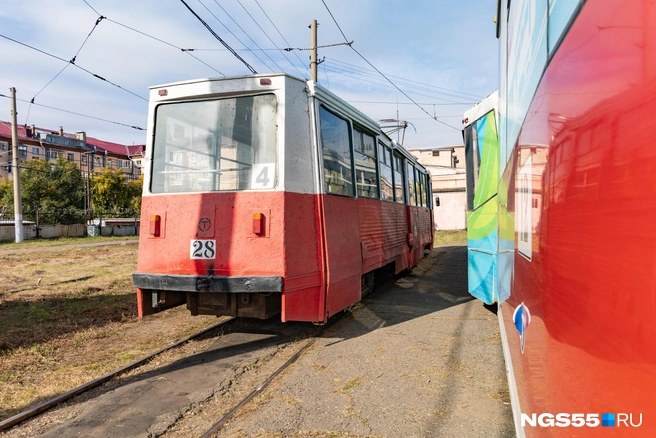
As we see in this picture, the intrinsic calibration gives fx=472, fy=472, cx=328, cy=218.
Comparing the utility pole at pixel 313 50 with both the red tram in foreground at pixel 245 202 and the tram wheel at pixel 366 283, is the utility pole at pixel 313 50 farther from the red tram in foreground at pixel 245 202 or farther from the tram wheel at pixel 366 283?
the red tram in foreground at pixel 245 202

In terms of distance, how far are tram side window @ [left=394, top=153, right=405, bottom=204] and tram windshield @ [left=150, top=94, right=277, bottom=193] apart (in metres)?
4.49

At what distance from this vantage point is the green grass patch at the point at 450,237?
26.3 metres

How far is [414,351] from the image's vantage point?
534 centimetres

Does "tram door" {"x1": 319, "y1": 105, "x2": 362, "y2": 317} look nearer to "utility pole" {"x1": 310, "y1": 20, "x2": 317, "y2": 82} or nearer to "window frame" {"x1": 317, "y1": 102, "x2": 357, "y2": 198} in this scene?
"window frame" {"x1": 317, "y1": 102, "x2": 357, "y2": 198}

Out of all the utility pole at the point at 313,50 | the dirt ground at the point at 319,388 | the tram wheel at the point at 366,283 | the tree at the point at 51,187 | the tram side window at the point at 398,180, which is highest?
the utility pole at the point at 313,50

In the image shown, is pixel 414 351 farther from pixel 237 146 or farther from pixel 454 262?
pixel 454 262

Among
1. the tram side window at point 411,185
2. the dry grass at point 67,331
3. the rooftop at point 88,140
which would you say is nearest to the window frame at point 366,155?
the dry grass at point 67,331

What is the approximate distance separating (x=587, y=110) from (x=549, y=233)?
56 cm

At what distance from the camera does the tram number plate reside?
5336mm

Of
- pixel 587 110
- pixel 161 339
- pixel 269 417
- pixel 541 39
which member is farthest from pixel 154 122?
pixel 587 110

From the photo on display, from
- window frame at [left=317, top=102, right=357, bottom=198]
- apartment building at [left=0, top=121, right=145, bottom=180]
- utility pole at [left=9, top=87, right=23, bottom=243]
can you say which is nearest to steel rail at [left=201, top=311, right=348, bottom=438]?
window frame at [left=317, top=102, right=357, bottom=198]

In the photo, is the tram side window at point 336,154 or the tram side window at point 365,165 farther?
the tram side window at point 365,165

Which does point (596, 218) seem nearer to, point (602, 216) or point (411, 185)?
point (602, 216)

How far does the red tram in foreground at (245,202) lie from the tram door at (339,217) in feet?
0.08
